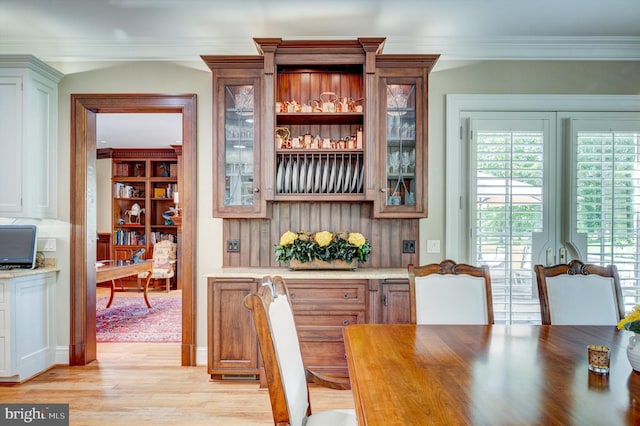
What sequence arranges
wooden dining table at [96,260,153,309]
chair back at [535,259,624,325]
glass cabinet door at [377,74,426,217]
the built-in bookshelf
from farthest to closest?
the built-in bookshelf
wooden dining table at [96,260,153,309]
glass cabinet door at [377,74,426,217]
chair back at [535,259,624,325]

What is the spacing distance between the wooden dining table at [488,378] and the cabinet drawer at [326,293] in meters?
1.04

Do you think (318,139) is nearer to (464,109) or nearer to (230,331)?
(464,109)

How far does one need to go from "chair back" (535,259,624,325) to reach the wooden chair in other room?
4.19 ft

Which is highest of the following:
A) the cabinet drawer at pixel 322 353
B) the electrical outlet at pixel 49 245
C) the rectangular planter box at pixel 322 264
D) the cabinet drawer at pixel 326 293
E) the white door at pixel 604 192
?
the white door at pixel 604 192

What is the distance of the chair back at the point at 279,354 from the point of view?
1.18 metres

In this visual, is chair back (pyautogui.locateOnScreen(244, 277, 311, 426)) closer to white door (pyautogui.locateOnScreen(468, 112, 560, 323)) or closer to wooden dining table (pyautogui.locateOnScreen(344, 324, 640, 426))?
wooden dining table (pyautogui.locateOnScreen(344, 324, 640, 426))

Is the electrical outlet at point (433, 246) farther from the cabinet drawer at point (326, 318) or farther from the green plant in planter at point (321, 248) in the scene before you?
the cabinet drawer at point (326, 318)

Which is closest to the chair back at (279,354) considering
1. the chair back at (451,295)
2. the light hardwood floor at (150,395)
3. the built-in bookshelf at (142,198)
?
the chair back at (451,295)

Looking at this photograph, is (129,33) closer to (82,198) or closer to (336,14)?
(82,198)

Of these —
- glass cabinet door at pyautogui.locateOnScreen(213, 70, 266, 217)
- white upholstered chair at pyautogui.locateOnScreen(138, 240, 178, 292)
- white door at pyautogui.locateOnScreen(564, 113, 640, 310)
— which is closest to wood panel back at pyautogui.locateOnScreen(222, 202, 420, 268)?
glass cabinet door at pyautogui.locateOnScreen(213, 70, 266, 217)

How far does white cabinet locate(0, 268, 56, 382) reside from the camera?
9.73 ft

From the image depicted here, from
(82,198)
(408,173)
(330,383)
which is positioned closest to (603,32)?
(408,173)

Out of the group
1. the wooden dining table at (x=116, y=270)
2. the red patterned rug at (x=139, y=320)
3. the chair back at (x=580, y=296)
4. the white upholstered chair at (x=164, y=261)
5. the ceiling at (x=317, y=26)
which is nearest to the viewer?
the chair back at (x=580, y=296)

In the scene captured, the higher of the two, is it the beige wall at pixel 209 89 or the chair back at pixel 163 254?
the beige wall at pixel 209 89
